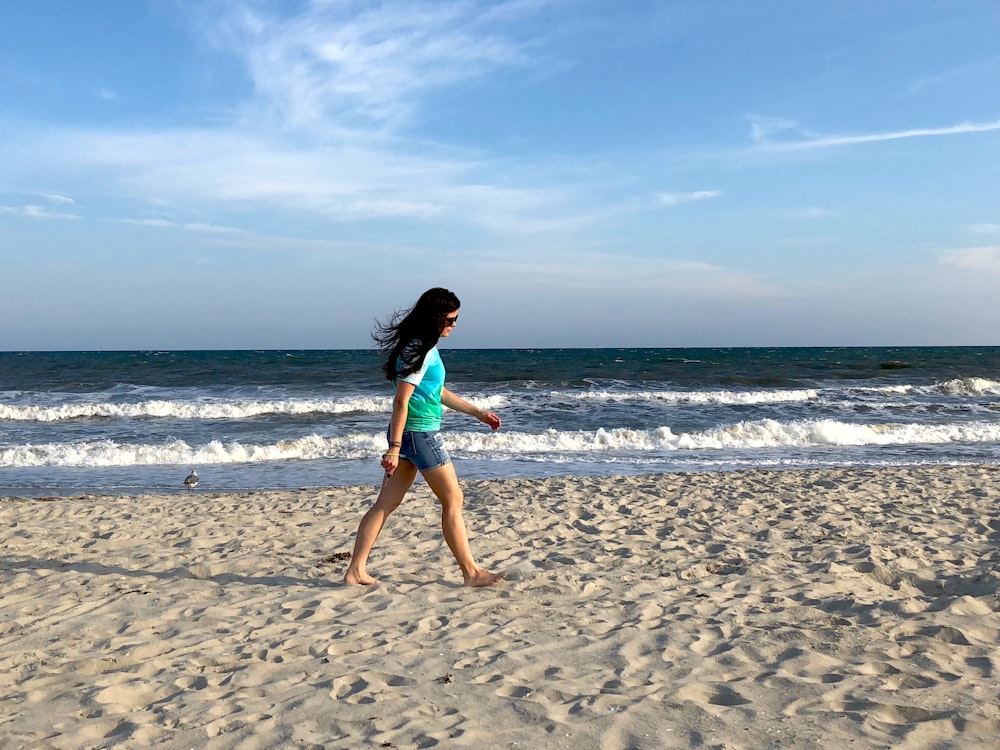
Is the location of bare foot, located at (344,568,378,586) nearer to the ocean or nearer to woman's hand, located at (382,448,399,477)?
woman's hand, located at (382,448,399,477)

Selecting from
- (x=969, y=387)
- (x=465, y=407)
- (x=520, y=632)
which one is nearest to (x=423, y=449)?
(x=465, y=407)

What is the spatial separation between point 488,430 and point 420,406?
1207cm

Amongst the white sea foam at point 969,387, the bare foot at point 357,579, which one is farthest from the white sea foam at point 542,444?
the white sea foam at point 969,387

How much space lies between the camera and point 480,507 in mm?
8148

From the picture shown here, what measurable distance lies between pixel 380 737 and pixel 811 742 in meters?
1.51

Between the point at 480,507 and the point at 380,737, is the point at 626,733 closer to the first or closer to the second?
the point at 380,737

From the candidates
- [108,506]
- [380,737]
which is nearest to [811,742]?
[380,737]

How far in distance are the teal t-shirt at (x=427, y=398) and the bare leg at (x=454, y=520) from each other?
11.0 inches

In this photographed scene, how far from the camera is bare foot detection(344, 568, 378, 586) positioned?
502 centimetres

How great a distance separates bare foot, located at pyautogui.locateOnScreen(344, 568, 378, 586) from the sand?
0.24ft

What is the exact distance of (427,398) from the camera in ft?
14.9

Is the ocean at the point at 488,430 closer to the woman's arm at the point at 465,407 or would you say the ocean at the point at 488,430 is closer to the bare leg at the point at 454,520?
the bare leg at the point at 454,520

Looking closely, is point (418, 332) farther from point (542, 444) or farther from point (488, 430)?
point (488, 430)

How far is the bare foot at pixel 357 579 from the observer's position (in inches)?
197
